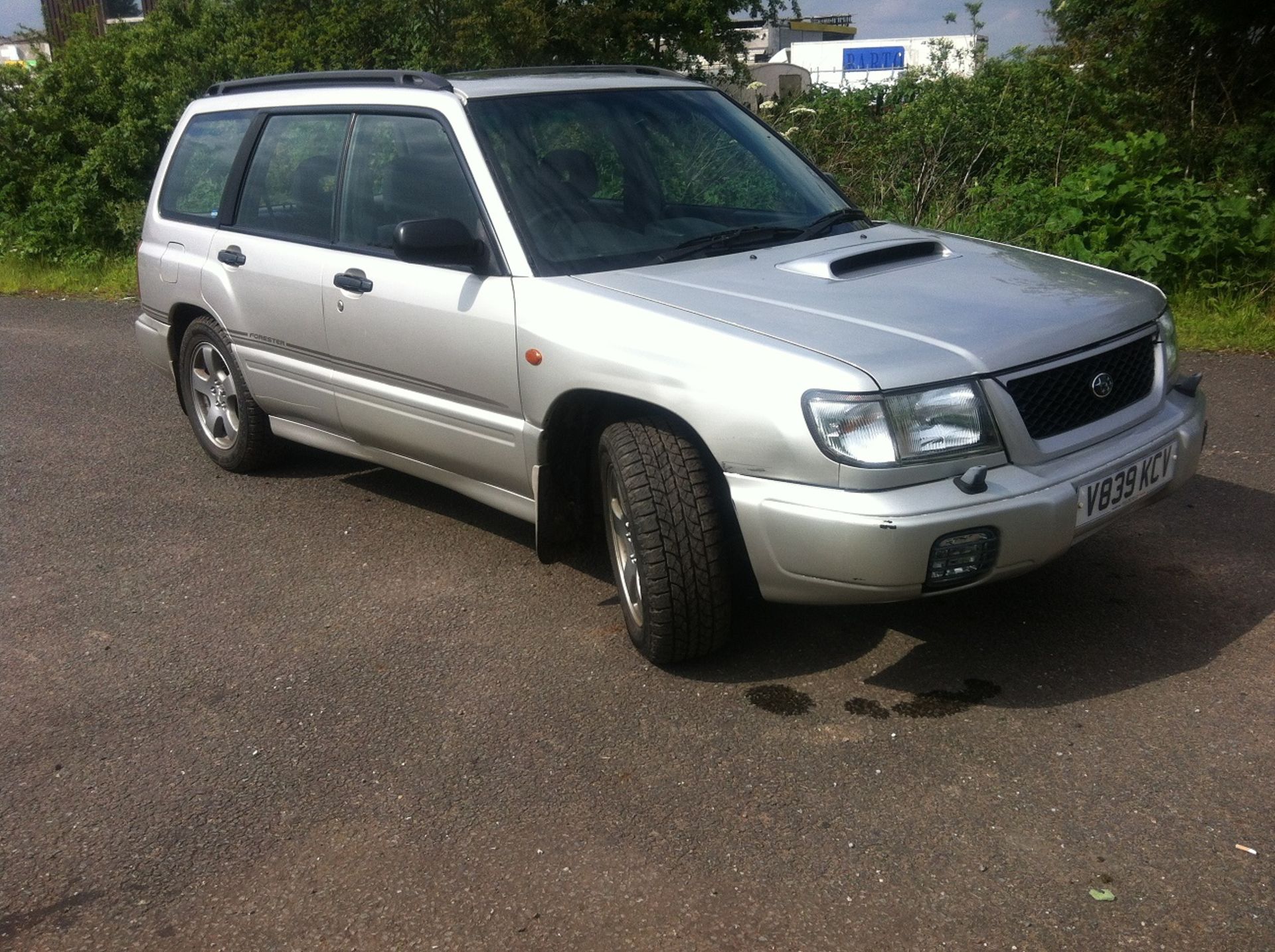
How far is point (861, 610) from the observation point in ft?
14.8

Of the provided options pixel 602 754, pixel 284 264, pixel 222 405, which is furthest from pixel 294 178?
pixel 602 754

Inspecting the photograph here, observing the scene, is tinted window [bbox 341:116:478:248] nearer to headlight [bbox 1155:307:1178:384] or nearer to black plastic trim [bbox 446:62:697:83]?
black plastic trim [bbox 446:62:697:83]

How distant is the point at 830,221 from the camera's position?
4.91 m

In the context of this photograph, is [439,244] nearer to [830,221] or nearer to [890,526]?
[830,221]

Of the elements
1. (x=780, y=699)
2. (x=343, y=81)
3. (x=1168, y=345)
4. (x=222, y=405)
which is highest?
(x=343, y=81)

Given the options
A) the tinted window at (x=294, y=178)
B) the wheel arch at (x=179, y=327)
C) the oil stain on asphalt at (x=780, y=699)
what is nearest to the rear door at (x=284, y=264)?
the tinted window at (x=294, y=178)

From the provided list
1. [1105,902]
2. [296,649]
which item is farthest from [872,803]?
A: [296,649]

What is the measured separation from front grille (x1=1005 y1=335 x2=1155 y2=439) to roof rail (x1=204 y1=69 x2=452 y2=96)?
95.0 inches

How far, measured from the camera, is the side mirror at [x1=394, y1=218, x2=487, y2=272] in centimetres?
430

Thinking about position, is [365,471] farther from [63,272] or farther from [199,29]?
[199,29]

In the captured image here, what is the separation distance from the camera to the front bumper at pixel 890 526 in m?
3.45

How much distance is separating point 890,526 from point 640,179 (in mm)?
1931

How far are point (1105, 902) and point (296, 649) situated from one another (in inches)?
106

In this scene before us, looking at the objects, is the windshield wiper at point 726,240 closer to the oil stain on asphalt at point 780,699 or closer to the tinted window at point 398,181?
the tinted window at point 398,181
